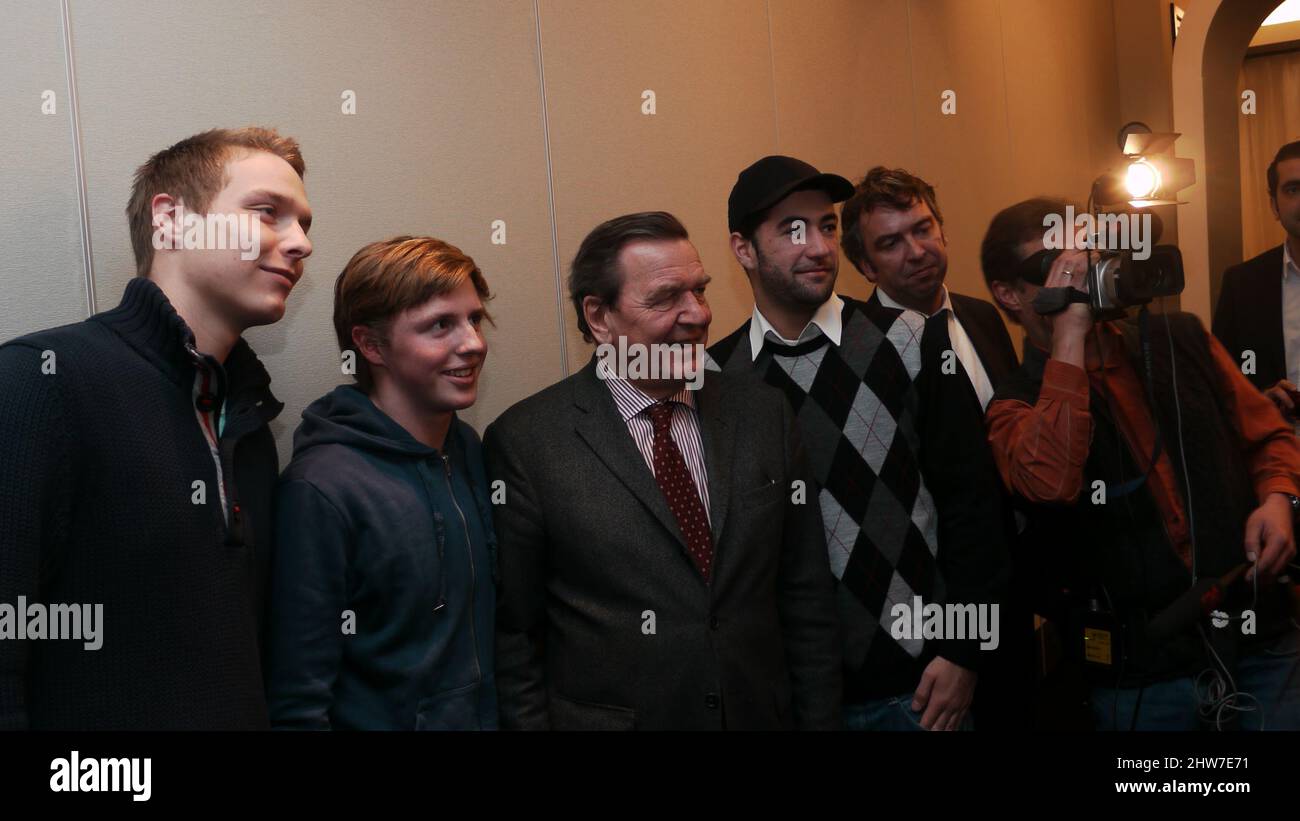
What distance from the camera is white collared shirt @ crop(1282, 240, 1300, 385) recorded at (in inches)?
91.0

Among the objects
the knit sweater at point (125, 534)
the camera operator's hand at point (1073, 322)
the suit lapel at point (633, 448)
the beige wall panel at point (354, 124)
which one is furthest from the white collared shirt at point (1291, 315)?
the knit sweater at point (125, 534)

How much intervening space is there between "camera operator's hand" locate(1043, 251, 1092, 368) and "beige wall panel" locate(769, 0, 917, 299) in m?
1.19

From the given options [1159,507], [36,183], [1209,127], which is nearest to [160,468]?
[36,183]

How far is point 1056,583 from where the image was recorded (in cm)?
196

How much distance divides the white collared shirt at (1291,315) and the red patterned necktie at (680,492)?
5.05ft

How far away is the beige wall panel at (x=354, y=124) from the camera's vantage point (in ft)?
5.46

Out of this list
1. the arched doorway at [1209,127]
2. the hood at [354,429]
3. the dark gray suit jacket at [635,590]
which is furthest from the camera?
the arched doorway at [1209,127]

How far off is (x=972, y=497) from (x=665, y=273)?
75cm

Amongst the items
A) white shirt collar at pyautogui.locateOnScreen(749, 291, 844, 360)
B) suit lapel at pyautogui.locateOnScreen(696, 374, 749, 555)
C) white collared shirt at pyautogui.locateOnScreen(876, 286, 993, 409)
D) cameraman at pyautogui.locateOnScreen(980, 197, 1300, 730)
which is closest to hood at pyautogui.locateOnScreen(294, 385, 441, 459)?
suit lapel at pyautogui.locateOnScreen(696, 374, 749, 555)

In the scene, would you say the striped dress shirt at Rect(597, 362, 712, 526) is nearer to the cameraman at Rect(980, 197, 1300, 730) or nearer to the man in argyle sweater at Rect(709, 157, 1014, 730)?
the man in argyle sweater at Rect(709, 157, 1014, 730)

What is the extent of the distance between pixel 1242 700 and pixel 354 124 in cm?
205

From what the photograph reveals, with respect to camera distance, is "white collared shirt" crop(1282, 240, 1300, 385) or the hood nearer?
the hood
